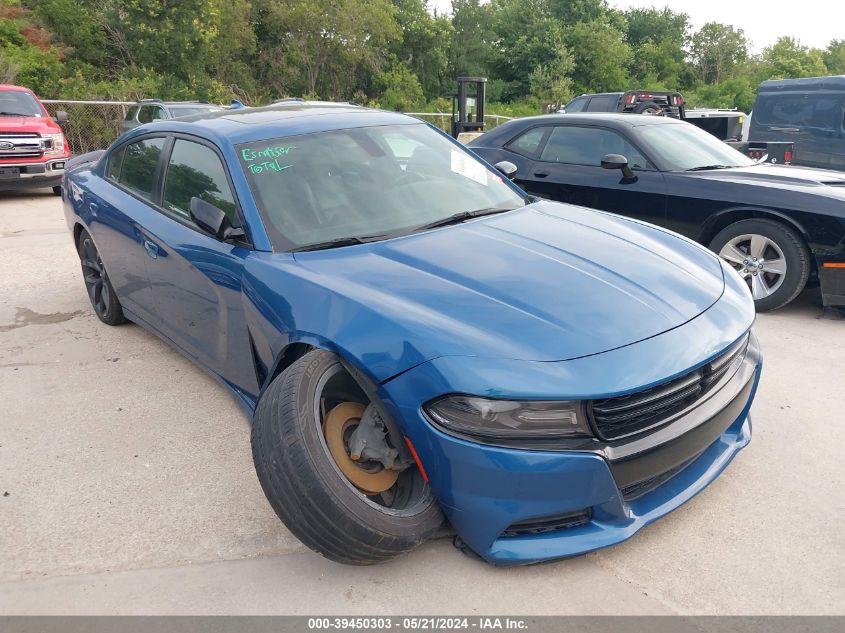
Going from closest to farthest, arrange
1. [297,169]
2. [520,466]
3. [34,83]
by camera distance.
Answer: [520,466] → [297,169] → [34,83]

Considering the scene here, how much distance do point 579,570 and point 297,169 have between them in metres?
2.17

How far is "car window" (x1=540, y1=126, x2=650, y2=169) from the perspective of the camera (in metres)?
6.49

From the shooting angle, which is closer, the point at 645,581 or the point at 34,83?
the point at 645,581

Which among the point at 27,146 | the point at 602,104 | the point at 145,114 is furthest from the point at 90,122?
the point at 602,104

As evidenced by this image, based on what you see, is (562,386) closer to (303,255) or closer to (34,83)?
(303,255)

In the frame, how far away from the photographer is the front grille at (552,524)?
2.43m

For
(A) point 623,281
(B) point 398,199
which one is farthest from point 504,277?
(B) point 398,199

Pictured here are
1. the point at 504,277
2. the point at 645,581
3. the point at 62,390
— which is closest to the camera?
the point at 645,581

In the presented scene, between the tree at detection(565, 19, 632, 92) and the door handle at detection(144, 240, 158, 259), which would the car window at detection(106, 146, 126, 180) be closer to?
the door handle at detection(144, 240, 158, 259)

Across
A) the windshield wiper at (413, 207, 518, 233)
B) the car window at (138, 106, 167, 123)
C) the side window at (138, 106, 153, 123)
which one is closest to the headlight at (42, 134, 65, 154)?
the car window at (138, 106, 167, 123)

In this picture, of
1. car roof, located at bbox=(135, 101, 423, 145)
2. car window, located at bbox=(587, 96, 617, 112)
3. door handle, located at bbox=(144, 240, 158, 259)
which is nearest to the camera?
car roof, located at bbox=(135, 101, 423, 145)

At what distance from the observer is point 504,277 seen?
2.88 meters

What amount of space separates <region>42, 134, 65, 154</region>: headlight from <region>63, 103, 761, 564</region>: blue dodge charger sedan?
30.0 feet

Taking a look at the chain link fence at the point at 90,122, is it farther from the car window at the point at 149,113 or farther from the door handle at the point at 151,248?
the door handle at the point at 151,248
